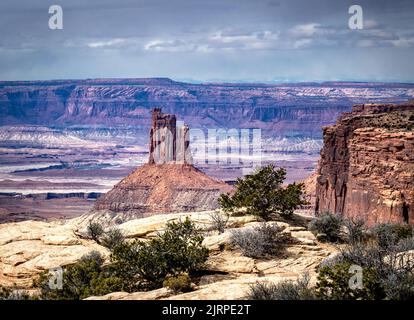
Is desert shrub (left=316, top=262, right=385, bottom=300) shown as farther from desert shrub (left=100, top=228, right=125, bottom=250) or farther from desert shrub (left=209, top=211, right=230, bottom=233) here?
desert shrub (left=100, top=228, right=125, bottom=250)

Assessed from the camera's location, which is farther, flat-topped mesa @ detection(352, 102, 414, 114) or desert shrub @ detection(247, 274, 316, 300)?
flat-topped mesa @ detection(352, 102, 414, 114)

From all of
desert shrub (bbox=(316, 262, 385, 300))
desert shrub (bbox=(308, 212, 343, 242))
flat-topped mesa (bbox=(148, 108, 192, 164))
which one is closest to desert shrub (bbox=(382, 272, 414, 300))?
desert shrub (bbox=(316, 262, 385, 300))

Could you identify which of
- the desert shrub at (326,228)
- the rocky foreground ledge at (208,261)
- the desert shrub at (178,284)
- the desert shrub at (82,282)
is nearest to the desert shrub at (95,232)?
the rocky foreground ledge at (208,261)

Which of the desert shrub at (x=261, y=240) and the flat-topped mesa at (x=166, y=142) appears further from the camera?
the flat-topped mesa at (x=166, y=142)

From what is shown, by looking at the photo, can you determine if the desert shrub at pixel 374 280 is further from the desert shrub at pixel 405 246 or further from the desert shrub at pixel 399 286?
the desert shrub at pixel 405 246

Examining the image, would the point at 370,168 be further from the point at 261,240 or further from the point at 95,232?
the point at 261,240

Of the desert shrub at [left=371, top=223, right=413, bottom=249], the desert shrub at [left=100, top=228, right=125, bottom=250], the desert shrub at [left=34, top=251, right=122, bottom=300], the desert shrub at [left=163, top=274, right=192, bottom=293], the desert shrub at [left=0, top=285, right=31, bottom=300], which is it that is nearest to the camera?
the desert shrub at [left=163, top=274, right=192, bottom=293]

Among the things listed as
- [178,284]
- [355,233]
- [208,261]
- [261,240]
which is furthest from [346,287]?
[355,233]
